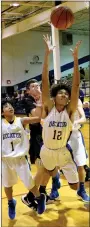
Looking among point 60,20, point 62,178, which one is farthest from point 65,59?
point 60,20

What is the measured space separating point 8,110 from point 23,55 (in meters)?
11.3

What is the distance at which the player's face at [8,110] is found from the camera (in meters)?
3.04

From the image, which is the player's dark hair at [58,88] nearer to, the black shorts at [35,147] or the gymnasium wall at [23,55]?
the black shorts at [35,147]

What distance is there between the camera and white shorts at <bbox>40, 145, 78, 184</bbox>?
2.92 meters

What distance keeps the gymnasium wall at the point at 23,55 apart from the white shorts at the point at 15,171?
10726 millimetres

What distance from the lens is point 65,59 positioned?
13.9 m

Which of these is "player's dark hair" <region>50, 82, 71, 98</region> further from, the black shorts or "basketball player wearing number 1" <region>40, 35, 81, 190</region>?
the black shorts

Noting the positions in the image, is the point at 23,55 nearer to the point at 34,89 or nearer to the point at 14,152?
the point at 34,89

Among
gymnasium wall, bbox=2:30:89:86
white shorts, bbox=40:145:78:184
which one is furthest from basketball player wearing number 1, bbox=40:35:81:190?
gymnasium wall, bbox=2:30:89:86

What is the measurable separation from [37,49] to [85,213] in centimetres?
1136

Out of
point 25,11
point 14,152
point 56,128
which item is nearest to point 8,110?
point 14,152

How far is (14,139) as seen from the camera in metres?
3.02

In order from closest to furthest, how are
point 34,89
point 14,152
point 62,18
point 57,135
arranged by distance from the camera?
point 57,135 < point 14,152 < point 62,18 < point 34,89

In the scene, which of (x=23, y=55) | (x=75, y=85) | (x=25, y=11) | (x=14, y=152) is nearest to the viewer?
(x=75, y=85)
